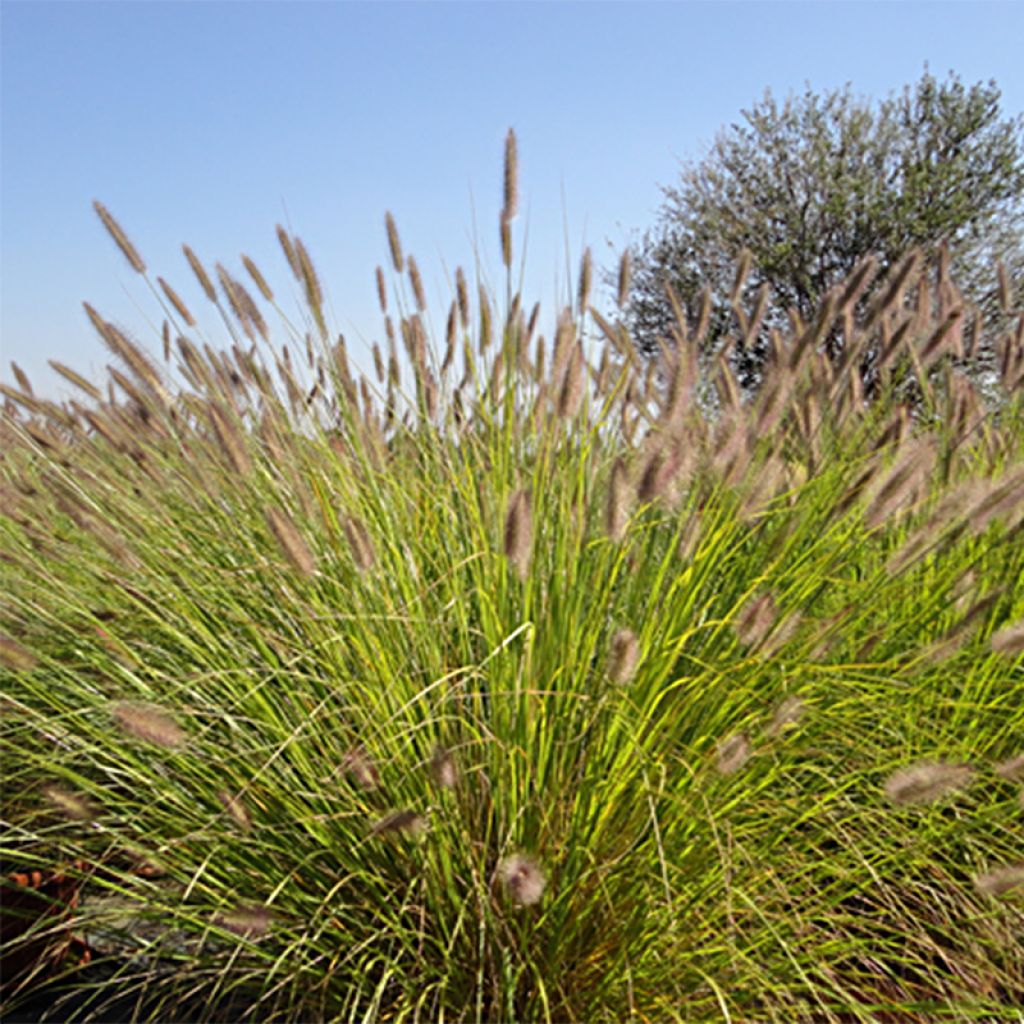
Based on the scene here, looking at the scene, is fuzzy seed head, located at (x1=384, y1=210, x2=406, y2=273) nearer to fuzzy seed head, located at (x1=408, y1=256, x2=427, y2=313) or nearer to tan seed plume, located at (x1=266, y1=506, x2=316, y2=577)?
fuzzy seed head, located at (x1=408, y1=256, x2=427, y2=313)

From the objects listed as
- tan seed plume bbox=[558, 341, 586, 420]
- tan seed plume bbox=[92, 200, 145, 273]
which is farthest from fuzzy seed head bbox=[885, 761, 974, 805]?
tan seed plume bbox=[92, 200, 145, 273]

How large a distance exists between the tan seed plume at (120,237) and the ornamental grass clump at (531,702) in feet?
0.05

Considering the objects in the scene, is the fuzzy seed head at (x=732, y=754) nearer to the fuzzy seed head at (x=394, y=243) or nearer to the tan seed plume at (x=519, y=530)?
the tan seed plume at (x=519, y=530)

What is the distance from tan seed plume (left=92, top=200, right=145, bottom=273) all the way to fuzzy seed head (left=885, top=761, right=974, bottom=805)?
189 centimetres

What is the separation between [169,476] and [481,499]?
Answer: 2.53ft

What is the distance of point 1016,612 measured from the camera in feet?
7.28

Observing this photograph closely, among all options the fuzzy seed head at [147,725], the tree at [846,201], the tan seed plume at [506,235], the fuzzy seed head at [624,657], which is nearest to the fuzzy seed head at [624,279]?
the tan seed plume at [506,235]

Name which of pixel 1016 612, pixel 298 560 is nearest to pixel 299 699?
pixel 298 560

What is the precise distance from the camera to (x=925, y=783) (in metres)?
1.53

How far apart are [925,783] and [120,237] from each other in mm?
1975

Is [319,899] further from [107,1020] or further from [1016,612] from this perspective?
[1016,612]

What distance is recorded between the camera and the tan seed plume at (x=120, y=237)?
8.10 feet

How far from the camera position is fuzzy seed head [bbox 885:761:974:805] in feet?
4.98

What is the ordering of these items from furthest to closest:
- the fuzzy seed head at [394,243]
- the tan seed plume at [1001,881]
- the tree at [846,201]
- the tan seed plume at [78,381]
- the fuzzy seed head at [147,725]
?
1. the tree at [846,201]
2. the fuzzy seed head at [394,243]
3. the tan seed plume at [78,381]
4. the tan seed plume at [1001,881]
5. the fuzzy seed head at [147,725]
